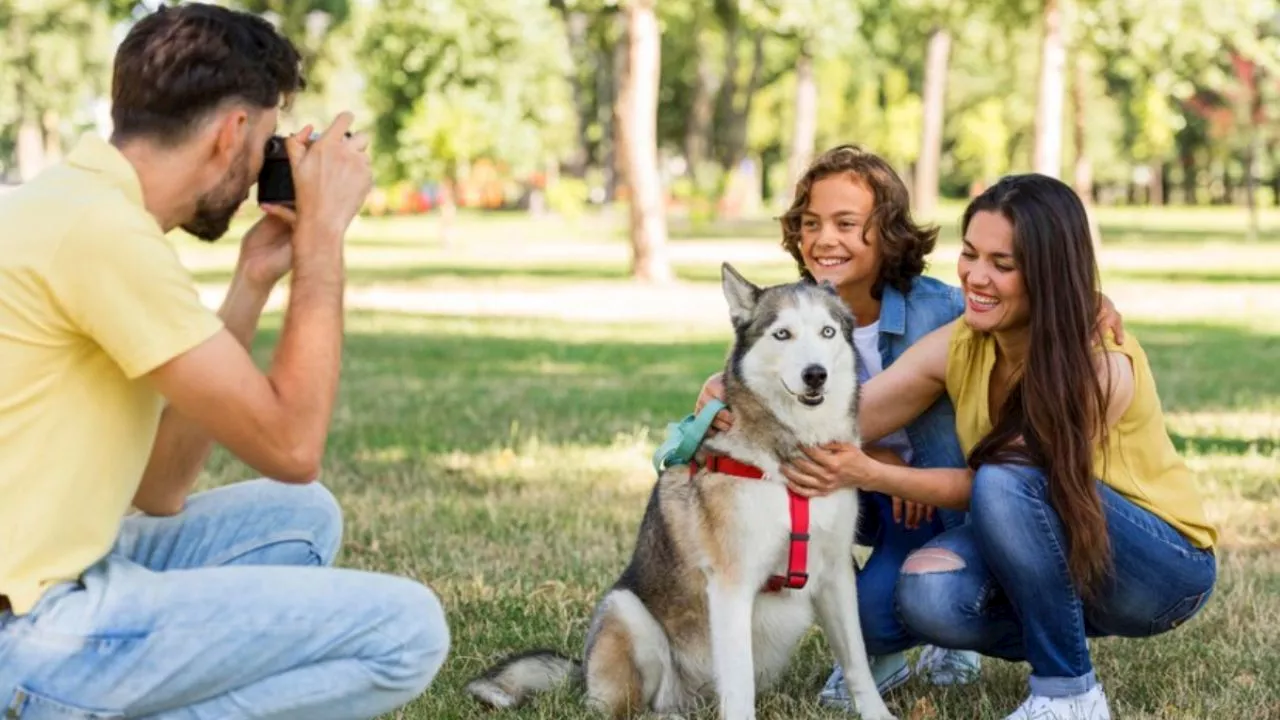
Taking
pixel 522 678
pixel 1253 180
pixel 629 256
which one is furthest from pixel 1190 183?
pixel 522 678

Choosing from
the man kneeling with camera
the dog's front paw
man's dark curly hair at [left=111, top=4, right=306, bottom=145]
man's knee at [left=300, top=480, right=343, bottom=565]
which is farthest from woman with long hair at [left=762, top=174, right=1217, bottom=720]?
man's dark curly hair at [left=111, top=4, right=306, bottom=145]

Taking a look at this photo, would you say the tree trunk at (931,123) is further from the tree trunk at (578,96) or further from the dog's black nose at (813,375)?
the dog's black nose at (813,375)

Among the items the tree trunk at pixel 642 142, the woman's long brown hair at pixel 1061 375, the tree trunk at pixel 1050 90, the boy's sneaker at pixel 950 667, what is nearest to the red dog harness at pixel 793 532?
the woman's long brown hair at pixel 1061 375

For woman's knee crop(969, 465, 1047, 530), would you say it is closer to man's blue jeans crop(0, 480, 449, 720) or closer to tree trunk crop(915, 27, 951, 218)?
man's blue jeans crop(0, 480, 449, 720)

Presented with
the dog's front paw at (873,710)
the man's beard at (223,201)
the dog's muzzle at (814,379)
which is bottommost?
the dog's front paw at (873,710)

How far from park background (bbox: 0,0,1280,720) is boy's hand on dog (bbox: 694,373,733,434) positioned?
2.70 ft

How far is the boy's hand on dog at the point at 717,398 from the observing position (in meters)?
4.39

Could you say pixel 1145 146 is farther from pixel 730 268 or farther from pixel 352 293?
pixel 730 268

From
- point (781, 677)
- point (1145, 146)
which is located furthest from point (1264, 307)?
point (1145, 146)

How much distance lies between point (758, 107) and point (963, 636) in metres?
66.5

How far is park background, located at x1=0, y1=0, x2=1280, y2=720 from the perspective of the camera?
564 cm

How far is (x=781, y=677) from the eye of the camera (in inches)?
188

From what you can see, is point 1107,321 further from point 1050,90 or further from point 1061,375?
point 1050,90

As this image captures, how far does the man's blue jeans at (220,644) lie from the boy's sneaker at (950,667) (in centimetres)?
205
